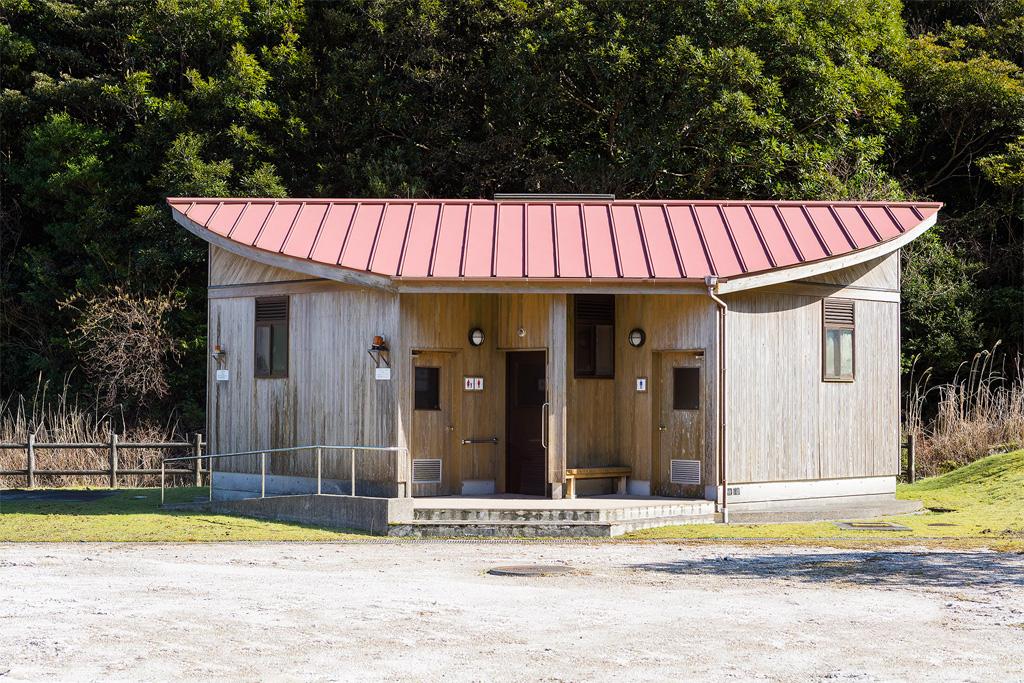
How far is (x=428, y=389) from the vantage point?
1872 centimetres

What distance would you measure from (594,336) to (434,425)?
2677 millimetres

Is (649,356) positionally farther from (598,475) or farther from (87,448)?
(87,448)

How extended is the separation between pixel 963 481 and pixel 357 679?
16.8 metres

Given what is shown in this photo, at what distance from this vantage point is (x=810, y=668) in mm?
8156

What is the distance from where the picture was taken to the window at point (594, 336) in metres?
19.2

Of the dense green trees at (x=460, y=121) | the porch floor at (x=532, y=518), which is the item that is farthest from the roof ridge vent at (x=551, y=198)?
Answer: the dense green trees at (x=460, y=121)

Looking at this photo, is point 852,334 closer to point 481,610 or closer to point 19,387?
point 481,610

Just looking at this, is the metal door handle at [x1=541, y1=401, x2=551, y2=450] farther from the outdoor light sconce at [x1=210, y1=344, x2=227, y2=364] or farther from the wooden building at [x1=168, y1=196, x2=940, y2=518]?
the outdoor light sconce at [x1=210, y1=344, x2=227, y2=364]

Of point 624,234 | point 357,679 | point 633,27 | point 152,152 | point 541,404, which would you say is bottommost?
point 357,679

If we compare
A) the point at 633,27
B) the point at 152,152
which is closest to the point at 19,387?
the point at 152,152

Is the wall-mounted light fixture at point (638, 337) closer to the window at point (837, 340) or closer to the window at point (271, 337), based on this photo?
the window at point (837, 340)

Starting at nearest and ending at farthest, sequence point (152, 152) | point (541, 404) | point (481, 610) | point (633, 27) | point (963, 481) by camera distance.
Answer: point (481, 610)
point (541, 404)
point (963, 481)
point (633, 27)
point (152, 152)

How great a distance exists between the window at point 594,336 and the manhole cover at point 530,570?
6099mm

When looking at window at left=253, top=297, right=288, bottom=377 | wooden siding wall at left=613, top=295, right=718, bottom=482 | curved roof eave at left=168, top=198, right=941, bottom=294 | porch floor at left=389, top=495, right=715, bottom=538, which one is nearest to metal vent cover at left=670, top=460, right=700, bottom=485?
wooden siding wall at left=613, top=295, right=718, bottom=482
